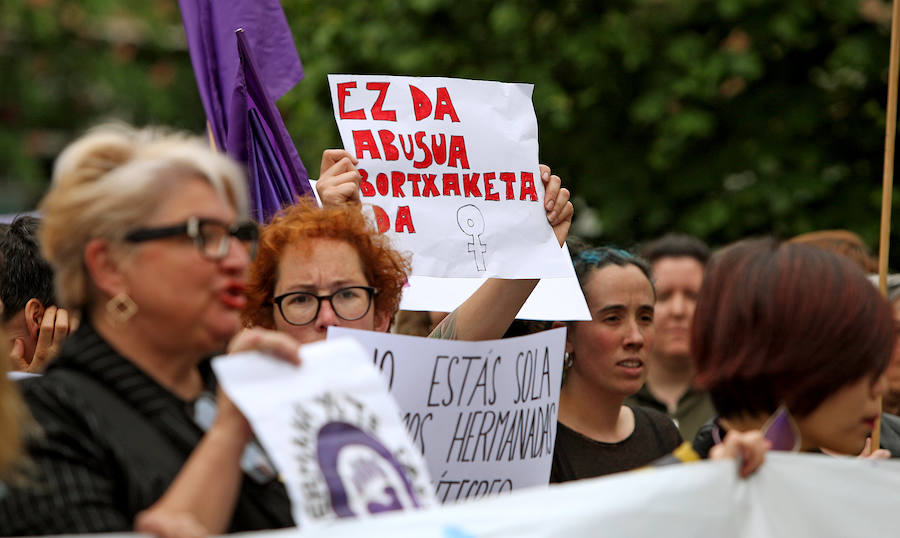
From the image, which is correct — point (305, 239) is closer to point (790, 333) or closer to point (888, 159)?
point (790, 333)

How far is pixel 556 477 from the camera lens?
3.67 meters

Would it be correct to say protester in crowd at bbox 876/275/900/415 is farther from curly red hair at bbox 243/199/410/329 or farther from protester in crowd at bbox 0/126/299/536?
protester in crowd at bbox 0/126/299/536

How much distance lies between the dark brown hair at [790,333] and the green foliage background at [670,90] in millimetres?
5216

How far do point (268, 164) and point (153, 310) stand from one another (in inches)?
63.8

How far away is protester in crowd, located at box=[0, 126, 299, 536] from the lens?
212 centimetres

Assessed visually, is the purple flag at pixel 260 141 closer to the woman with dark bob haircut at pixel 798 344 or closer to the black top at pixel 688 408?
the woman with dark bob haircut at pixel 798 344

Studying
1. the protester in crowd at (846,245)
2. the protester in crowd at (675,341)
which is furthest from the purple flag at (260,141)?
the protester in crowd at (846,245)

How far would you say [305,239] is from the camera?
3258 mm

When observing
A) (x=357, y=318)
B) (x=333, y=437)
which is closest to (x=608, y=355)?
(x=357, y=318)

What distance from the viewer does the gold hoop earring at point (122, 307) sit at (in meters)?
2.25

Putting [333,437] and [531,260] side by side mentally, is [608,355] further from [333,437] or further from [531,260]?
[333,437]

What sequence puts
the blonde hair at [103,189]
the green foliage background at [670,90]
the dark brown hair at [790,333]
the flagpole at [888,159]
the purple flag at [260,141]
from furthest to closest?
1. the green foliage background at [670,90]
2. the purple flag at [260,141]
3. the flagpole at [888,159]
4. the dark brown hair at [790,333]
5. the blonde hair at [103,189]

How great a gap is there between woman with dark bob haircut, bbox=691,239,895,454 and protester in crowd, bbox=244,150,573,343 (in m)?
0.97

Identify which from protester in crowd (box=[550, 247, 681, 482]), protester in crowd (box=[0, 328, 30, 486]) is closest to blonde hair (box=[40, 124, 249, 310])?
protester in crowd (box=[0, 328, 30, 486])
